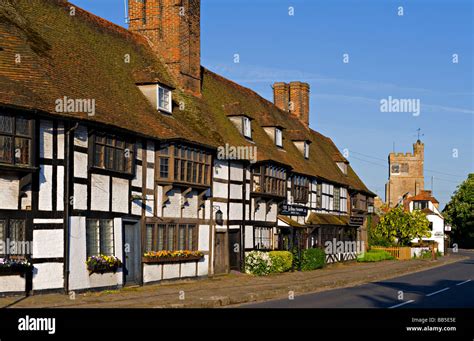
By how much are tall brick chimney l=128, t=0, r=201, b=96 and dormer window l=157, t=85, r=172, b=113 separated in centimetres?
339

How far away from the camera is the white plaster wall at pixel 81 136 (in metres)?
21.7

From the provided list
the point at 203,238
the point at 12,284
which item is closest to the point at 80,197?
the point at 12,284

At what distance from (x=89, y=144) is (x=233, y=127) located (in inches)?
505

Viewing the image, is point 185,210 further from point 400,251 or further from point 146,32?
point 400,251

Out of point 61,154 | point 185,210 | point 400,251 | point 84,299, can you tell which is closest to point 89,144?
point 61,154

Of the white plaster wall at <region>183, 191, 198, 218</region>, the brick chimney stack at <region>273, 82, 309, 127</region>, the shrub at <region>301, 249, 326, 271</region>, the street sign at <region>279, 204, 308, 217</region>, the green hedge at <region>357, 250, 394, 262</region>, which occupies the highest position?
the brick chimney stack at <region>273, 82, 309, 127</region>

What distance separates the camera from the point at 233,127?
112 ft

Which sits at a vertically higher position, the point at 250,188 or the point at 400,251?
the point at 250,188

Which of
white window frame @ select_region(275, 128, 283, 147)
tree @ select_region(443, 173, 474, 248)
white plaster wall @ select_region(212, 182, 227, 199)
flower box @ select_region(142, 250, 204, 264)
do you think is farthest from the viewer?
tree @ select_region(443, 173, 474, 248)

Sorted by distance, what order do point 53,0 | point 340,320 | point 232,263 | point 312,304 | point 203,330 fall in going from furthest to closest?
1. point 232,263
2. point 53,0
3. point 312,304
4. point 340,320
5. point 203,330

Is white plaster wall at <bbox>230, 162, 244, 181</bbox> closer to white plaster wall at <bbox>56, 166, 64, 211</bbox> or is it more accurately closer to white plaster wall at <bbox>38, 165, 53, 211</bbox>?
white plaster wall at <bbox>56, 166, 64, 211</bbox>

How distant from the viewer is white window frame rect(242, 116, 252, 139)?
113ft

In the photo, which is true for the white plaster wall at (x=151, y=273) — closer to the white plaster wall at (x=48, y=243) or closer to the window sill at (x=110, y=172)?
the window sill at (x=110, y=172)

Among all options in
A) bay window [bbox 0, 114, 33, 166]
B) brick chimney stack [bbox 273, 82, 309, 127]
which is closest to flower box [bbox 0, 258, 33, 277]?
bay window [bbox 0, 114, 33, 166]
